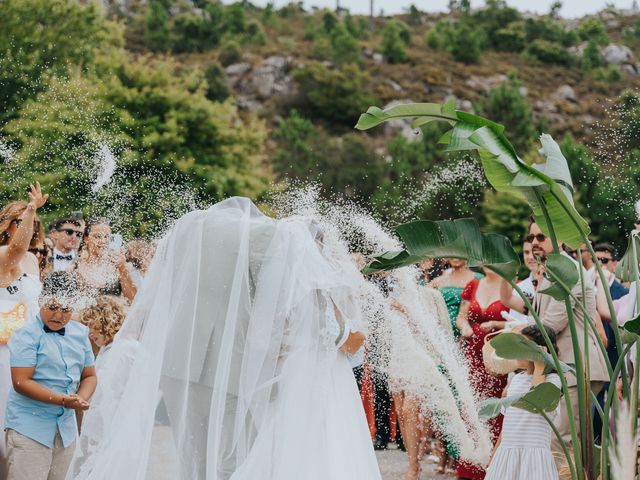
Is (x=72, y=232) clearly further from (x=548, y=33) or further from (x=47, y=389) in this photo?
(x=548, y=33)

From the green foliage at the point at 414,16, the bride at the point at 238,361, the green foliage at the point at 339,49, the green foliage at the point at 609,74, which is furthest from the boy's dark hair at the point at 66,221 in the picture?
the green foliage at the point at 414,16

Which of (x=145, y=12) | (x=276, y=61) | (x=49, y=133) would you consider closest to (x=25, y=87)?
(x=49, y=133)

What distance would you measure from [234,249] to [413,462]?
131 inches

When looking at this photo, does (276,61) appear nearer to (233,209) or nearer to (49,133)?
(49,133)

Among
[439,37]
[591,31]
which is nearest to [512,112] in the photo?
[439,37]

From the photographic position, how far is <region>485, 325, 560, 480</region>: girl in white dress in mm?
6148

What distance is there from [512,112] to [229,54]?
24.4 m

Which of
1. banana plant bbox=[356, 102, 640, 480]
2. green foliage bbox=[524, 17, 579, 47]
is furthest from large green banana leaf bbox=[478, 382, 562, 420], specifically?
green foliage bbox=[524, 17, 579, 47]

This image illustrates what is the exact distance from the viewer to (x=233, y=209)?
516 cm

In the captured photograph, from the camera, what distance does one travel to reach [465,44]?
245 feet

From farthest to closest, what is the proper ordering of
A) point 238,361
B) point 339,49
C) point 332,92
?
1. point 339,49
2. point 332,92
3. point 238,361

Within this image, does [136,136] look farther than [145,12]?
No

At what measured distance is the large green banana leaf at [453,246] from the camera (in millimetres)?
4961

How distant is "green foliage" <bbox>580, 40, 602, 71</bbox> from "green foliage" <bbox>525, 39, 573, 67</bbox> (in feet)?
4.79
